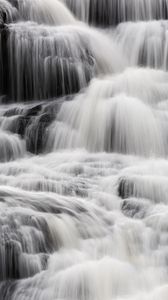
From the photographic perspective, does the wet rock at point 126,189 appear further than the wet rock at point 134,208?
Yes

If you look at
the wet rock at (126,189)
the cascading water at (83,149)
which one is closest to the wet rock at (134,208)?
the cascading water at (83,149)

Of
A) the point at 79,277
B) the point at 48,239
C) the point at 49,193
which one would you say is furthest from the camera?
the point at 49,193

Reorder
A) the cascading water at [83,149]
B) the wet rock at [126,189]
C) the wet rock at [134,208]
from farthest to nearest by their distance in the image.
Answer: the wet rock at [126,189] → the wet rock at [134,208] → the cascading water at [83,149]

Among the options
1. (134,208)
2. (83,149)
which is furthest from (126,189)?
(83,149)

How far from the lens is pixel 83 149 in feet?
32.3

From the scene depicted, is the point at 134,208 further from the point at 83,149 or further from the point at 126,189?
the point at 83,149

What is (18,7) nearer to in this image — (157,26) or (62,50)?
(62,50)

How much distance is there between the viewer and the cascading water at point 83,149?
20.8 feet

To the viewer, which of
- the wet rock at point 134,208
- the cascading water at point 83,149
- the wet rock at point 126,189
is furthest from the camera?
the wet rock at point 126,189

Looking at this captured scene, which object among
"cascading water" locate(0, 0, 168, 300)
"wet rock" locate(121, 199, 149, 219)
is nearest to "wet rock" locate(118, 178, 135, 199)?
"cascading water" locate(0, 0, 168, 300)

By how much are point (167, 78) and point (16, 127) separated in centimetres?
306

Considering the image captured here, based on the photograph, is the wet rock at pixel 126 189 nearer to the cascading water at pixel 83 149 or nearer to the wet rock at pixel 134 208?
the cascading water at pixel 83 149

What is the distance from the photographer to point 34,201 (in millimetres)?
7148

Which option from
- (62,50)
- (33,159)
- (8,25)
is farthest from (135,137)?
(8,25)
